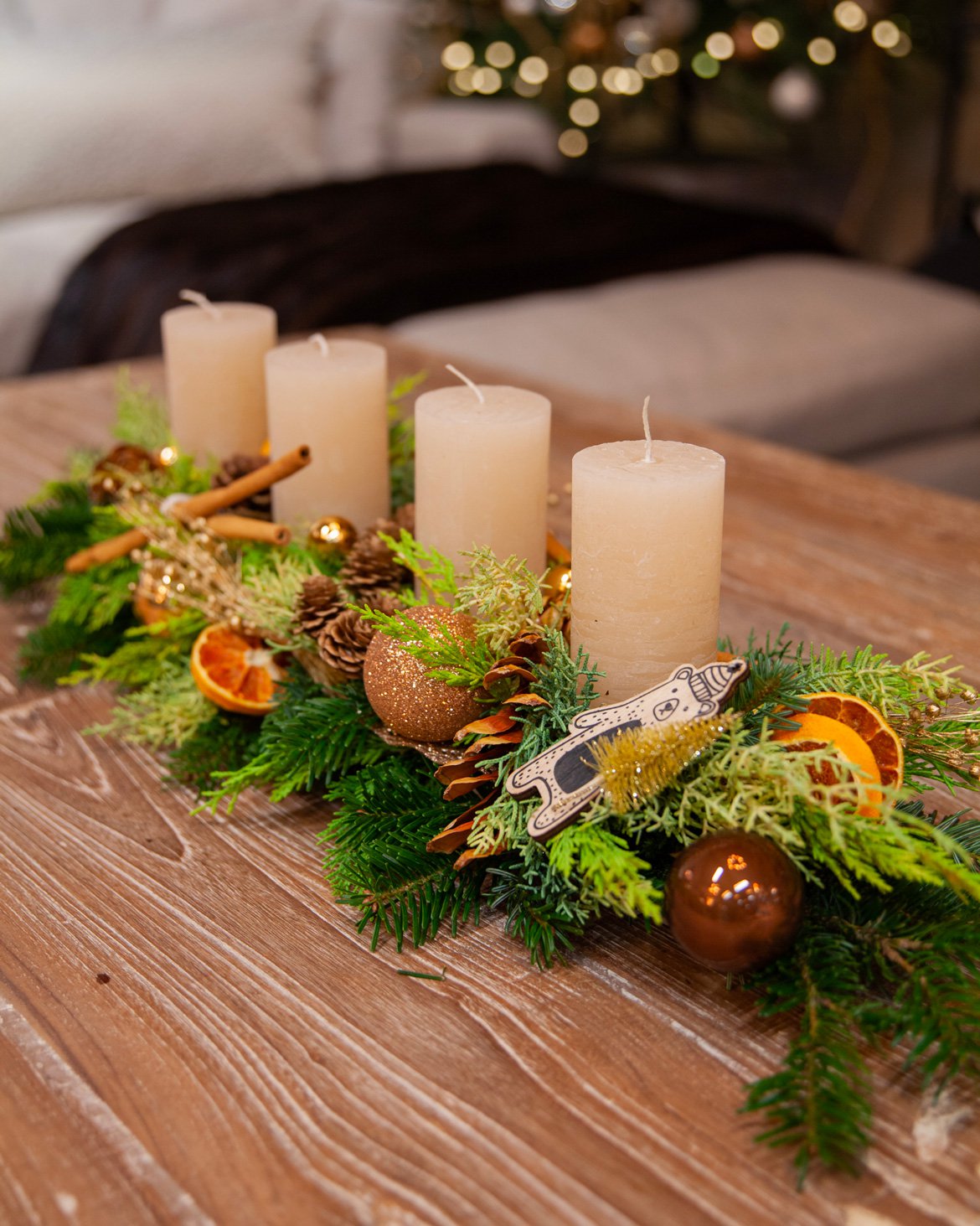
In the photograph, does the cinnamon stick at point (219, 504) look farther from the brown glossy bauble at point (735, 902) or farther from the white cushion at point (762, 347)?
the white cushion at point (762, 347)

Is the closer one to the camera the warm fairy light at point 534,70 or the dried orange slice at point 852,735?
the dried orange slice at point 852,735

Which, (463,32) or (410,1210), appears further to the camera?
Result: (463,32)

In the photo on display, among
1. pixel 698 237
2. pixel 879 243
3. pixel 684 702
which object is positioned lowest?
pixel 879 243

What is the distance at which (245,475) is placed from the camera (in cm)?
81

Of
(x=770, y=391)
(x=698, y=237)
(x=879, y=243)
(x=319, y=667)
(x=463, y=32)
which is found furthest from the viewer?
(x=879, y=243)

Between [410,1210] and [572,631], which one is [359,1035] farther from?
[572,631]

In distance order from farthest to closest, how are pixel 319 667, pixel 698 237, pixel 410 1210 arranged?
pixel 698 237 → pixel 319 667 → pixel 410 1210

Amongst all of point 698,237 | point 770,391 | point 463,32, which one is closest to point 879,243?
point 463,32

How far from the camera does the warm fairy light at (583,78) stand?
145 inches

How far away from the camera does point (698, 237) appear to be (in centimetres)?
238

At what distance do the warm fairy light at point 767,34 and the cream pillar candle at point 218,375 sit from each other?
3.11 m

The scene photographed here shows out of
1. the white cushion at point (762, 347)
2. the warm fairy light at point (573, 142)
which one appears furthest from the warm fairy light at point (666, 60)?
the white cushion at point (762, 347)

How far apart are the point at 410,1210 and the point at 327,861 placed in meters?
0.19

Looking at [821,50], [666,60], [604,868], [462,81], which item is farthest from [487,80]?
[604,868]
